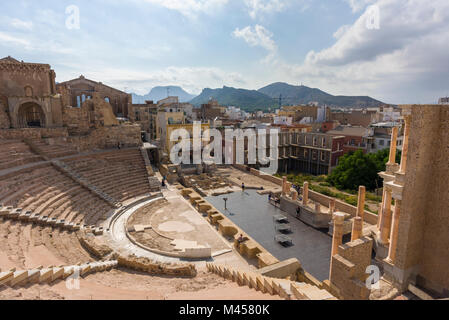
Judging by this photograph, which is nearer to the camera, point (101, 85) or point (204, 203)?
point (204, 203)

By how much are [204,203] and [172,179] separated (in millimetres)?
7326

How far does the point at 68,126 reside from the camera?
90.2ft

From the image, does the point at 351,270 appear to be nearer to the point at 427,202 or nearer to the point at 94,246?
the point at 427,202

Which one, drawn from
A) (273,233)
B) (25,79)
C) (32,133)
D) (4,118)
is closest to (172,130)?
(32,133)

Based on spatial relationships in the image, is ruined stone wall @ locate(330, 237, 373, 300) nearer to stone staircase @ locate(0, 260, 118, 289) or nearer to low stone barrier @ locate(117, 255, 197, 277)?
low stone barrier @ locate(117, 255, 197, 277)

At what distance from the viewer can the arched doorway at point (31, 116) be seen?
2651cm

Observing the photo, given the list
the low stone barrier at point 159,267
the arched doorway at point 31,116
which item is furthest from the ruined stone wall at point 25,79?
the low stone barrier at point 159,267

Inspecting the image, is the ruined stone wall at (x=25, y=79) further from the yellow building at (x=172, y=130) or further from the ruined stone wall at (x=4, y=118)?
the yellow building at (x=172, y=130)

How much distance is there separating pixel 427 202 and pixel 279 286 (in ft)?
20.8

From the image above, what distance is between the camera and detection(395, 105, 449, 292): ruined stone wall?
848 centimetres

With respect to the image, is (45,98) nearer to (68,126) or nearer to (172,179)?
(68,126)

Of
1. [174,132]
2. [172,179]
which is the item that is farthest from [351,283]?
[174,132]

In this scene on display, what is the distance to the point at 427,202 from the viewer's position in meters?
9.06
